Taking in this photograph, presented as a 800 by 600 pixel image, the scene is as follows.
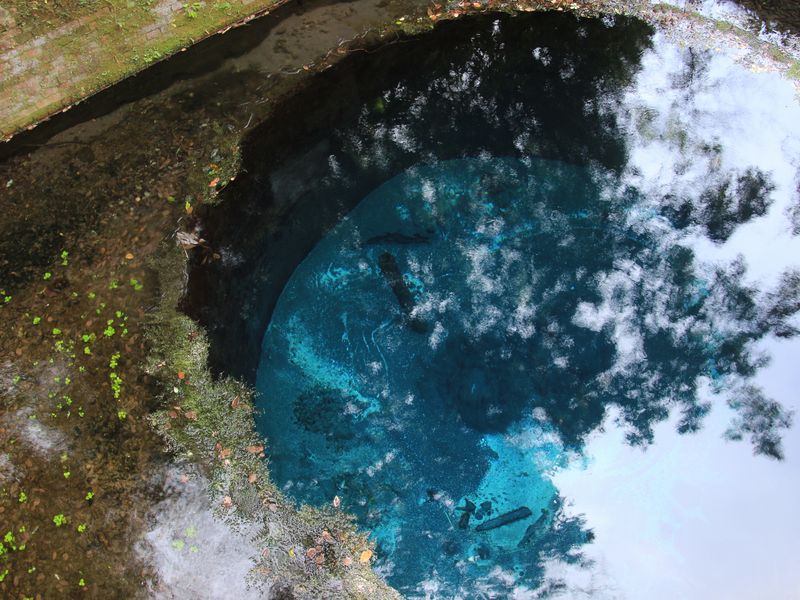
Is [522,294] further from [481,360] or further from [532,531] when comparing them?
[532,531]

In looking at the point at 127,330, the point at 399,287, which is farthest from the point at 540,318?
the point at 127,330

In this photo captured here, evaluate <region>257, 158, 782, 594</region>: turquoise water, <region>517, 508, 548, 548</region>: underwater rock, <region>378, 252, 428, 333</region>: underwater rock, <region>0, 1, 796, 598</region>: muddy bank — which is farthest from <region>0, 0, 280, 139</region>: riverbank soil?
<region>517, 508, 548, 548</region>: underwater rock

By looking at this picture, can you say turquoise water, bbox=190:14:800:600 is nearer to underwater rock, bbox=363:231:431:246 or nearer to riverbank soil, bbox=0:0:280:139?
underwater rock, bbox=363:231:431:246

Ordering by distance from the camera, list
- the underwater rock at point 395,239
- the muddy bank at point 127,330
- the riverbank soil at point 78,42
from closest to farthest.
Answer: the muddy bank at point 127,330 → the riverbank soil at point 78,42 → the underwater rock at point 395,239

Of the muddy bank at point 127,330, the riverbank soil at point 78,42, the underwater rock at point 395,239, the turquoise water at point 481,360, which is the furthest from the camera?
the underwater rock at point 395,239

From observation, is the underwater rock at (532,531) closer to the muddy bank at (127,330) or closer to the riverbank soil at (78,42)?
the muddy bank at (127,330)

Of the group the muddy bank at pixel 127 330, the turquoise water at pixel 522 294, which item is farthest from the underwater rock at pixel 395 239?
the muddy bank at pixel 127 330
